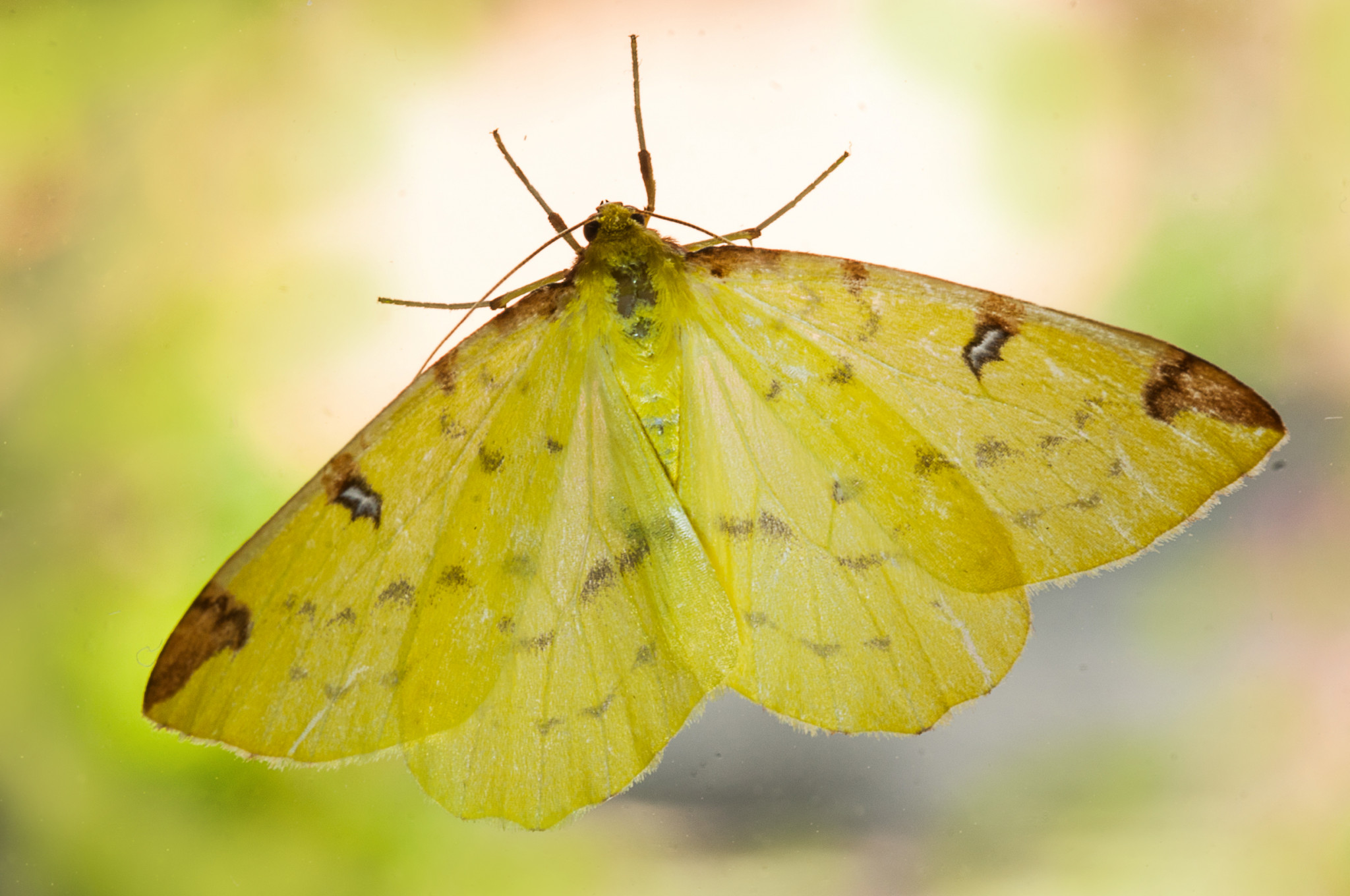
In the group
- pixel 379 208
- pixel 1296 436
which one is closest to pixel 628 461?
pixel 379 208

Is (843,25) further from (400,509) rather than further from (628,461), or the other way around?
(400,509)

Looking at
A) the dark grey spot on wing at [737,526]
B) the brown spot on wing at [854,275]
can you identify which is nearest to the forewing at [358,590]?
the dark grey spot on wing at [737,526]

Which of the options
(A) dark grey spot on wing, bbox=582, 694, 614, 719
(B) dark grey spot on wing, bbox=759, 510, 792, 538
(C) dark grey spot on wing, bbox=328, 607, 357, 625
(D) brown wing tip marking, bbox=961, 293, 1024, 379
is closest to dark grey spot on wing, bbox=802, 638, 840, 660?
(B) dark grey spot on wing, bbox=759, 510, 792, 538

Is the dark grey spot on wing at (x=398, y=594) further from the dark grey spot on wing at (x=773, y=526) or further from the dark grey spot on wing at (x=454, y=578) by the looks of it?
the dark grey spot on wing at (x=773, y=526)

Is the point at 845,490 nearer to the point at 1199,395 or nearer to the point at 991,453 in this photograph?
the point at 991,453

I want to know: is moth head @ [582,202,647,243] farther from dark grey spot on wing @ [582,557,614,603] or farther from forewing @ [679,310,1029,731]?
dark grey spot on wing @ [582,557,614,603]

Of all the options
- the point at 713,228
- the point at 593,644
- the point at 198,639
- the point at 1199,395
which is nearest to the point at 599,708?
the point at 593,644
